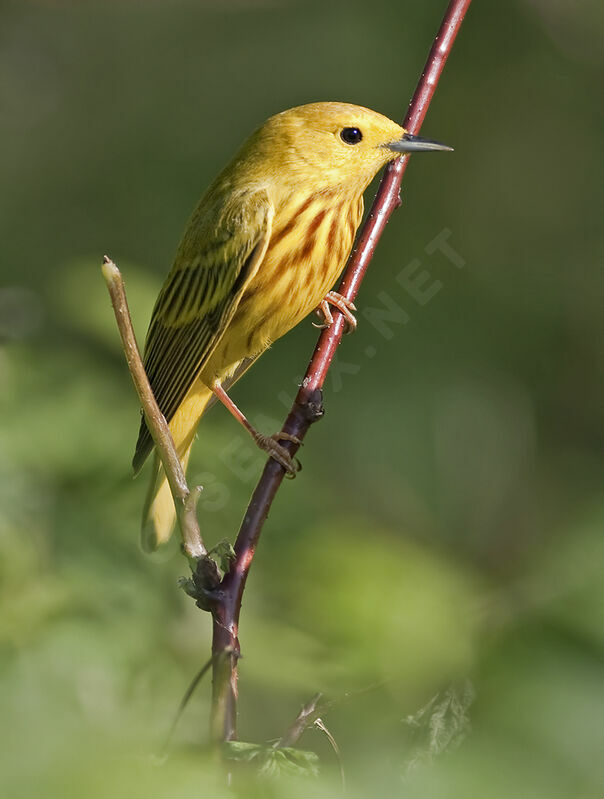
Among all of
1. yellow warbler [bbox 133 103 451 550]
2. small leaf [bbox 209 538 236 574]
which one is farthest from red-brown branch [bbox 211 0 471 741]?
yellow warbler [bbox 133 103 451 550]

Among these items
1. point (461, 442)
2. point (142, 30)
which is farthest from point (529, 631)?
point (142, 30)

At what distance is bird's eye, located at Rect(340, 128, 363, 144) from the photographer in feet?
10.5

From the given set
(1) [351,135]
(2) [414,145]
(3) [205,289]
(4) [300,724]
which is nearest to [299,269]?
(3) [205,289]

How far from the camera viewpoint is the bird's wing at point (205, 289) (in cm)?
329

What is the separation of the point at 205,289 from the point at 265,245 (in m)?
0.24

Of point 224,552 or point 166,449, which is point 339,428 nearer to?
point 224,552

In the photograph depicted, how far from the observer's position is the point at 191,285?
3396mm

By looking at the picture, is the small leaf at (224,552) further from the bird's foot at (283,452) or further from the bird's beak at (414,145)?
the bird's beak at (414,145)

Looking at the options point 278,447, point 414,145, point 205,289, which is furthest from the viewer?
point 205,289

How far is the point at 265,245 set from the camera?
3.29 meters

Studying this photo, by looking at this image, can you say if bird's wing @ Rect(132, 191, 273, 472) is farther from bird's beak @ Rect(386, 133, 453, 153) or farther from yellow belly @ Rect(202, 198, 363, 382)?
bird's beak @ Rect(386, 133, 453, 153)

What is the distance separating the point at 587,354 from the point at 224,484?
2.72m

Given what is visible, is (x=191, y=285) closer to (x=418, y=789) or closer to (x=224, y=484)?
(x=224, y=484)

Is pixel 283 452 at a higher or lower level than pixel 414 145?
lower
